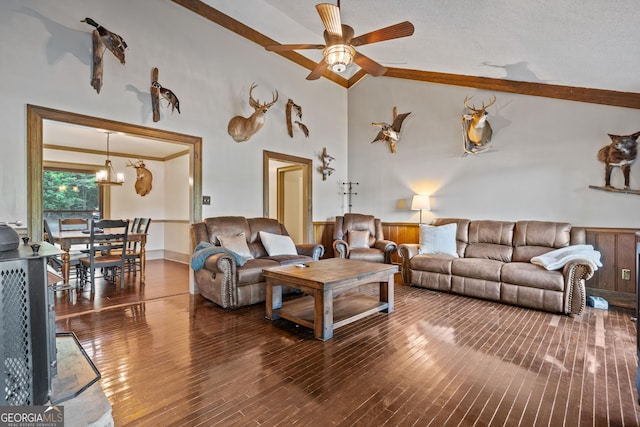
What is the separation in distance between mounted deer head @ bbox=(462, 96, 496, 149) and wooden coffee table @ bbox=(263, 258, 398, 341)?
9.28 ft

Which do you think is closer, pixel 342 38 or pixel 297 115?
pixel 342 38

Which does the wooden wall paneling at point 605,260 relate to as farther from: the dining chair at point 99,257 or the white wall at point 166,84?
the dining chair at point 99,257

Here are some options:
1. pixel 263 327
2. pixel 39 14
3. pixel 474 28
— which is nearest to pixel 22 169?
pixel 39 14

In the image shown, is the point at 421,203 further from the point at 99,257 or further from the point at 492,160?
the point at 99,257

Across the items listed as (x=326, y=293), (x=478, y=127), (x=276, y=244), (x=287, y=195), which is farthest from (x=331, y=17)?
(x=287, y=195)

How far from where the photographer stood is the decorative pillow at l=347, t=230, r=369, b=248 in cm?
567

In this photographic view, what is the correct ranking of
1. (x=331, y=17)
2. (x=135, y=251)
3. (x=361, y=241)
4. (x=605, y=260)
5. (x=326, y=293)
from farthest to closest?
1. (x=361, y=241)
2. (x=135, y=251)
3. (x=605, y=260)
4. (x=326, y=293)
5. (x=331, y=17)

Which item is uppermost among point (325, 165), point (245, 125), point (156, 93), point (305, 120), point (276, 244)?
point (305, 120)

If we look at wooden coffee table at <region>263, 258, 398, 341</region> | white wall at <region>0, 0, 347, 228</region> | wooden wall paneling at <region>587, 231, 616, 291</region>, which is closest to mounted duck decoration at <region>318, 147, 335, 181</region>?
white wall at <region>0, 0, 347, 228</region>

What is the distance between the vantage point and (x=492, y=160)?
5.00 m

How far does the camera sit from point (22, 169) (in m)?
3.04

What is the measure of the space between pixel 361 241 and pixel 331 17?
378cm

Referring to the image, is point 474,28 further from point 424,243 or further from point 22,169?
point 22,169

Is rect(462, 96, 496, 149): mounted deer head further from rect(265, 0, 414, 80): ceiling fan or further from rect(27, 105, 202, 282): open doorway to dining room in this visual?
rect(27, 105, 202, 282): open doorway to dining room
